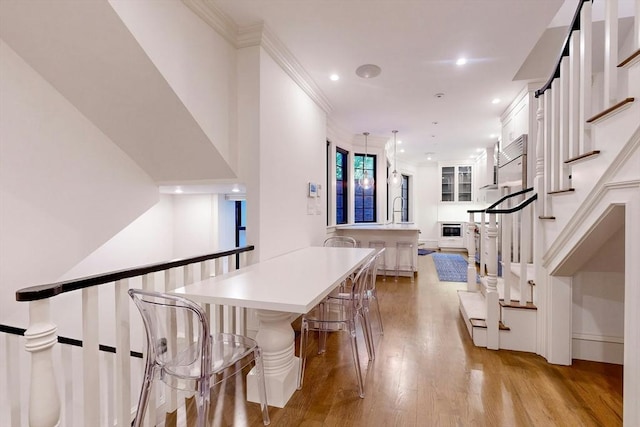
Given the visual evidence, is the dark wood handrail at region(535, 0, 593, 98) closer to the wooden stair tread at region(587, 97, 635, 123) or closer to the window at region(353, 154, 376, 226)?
the wooden stair tread at region(587, 97, 635, 123)

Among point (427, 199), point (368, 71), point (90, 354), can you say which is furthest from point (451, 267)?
point (90, 354)

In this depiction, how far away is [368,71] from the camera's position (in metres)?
3.27

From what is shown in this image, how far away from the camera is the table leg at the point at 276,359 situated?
185 centimetres

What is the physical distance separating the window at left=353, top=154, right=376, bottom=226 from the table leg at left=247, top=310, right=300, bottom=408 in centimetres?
442

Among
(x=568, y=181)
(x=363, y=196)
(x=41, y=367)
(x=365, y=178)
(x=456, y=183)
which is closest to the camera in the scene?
(x=41, y=367)

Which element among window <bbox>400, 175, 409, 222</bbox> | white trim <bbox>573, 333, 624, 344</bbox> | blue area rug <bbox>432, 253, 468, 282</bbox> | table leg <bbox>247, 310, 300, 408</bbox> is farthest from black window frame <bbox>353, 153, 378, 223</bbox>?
table leg <bbox>247, 310, 300, 408</bbox>

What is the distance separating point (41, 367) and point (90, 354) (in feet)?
0.82

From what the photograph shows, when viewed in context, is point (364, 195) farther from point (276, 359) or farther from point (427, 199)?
point (276, 359)

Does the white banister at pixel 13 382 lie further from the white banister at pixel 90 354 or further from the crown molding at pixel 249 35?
the crown molding at pixel 249 35

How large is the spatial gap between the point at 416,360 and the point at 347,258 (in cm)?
100

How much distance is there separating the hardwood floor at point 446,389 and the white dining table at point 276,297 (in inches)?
6.2

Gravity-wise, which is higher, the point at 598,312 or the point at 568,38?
the point at 568,38

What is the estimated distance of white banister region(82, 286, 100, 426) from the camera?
1334 mm

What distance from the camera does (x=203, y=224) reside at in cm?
378
